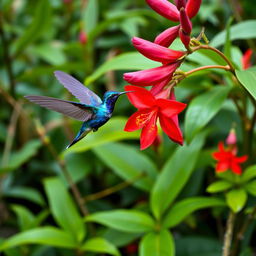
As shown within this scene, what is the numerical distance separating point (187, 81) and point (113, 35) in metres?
1.30

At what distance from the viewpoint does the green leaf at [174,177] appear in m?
1.48

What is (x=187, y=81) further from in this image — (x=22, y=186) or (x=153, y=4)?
(x=22, y=186)

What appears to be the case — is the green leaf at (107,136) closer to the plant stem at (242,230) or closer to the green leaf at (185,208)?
the green leaf at (185,208)

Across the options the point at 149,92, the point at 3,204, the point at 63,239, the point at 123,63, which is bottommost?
the point at 3,204

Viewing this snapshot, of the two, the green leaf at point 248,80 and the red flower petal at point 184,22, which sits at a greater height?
the red flower petal at point 184,22

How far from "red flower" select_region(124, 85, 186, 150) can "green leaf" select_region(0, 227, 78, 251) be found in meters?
0.71

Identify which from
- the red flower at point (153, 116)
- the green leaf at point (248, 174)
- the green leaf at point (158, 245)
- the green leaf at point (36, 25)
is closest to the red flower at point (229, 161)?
the green leaf at point (248, 174)

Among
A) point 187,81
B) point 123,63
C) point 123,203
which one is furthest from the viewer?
point 123,203

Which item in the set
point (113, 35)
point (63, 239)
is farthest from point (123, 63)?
point (113, 35)

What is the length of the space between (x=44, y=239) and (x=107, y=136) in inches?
17.6

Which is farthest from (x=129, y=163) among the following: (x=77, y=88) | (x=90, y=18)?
(x=90, y=18)

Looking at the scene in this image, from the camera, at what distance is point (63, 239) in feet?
4.99

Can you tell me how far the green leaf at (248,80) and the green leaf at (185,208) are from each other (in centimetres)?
56

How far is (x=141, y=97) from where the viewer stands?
916 mm
